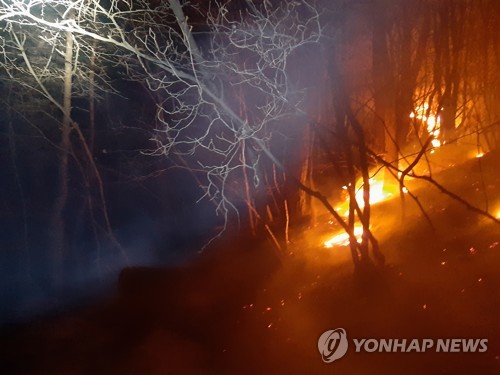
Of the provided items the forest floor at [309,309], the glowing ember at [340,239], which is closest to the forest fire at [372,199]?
the glowing ember at [340,239]

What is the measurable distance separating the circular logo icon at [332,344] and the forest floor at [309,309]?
0.10m

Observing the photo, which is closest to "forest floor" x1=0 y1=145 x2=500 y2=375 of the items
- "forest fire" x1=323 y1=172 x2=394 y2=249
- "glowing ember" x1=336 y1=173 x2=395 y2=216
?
"forest fire" x1=323 y1=172 x2=394 y2=249

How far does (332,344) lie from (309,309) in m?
1.27

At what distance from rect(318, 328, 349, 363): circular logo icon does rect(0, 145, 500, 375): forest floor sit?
4.0 inches

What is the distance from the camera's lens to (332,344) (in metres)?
6.61

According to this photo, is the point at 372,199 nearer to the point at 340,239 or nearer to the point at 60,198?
the point at 340,239

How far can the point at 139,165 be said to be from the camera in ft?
68.4

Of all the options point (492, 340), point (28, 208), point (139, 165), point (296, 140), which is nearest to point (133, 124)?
point (139, 165)

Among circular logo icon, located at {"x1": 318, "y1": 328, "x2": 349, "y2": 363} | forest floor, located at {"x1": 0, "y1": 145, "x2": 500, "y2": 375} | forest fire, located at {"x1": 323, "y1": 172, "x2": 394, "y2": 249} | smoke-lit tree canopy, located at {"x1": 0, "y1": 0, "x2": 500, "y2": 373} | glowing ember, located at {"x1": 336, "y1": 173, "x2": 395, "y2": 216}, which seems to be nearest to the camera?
forest floor, located at {"x1": 0, "y1": 145, "x2": 500, "y2": 375}

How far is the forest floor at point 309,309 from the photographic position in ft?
20.2

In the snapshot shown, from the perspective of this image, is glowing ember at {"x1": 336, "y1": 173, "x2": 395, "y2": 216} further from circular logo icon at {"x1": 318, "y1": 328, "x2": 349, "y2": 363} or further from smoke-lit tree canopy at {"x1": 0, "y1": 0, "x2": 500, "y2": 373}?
circular logo icon at {"x1": 318, "y1": 328, "x2": 349, "y2": 363}

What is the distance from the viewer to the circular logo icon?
6.40 m

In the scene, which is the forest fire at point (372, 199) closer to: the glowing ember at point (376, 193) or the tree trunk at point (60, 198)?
the glowing ember at point (376, 193)

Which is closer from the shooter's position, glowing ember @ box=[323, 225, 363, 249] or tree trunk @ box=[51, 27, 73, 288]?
glowing ember @ box=[323, 225, 363, 249]
